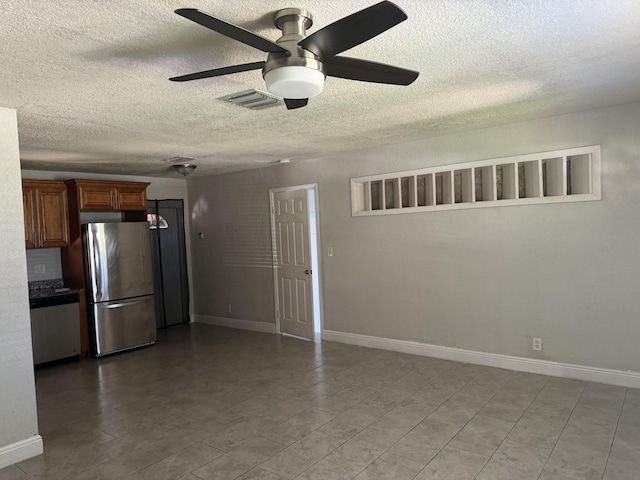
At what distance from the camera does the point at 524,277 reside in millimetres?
4113

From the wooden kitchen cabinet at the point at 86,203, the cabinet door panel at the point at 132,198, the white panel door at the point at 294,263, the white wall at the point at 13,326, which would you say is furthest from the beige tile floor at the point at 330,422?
the cabinet door panel at the point at 132,198

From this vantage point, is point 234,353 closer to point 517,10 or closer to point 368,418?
point 368,418

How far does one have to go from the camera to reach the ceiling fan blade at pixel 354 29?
4.58 ft

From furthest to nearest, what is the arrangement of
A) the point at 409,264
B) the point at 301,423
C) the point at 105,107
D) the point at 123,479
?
the point at 409,264, the point at 301,423, the point at 105,107, the point at 123,479

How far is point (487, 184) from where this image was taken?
4.34 metres

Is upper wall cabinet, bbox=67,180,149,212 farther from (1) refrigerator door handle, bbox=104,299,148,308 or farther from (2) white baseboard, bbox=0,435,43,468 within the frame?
(2) white baseboard, bbox=0,435,43,468

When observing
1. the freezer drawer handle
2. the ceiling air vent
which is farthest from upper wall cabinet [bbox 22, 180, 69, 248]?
the ceiling air vent

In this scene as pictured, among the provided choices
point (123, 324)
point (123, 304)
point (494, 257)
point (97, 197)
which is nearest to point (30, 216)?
point (97, 197)

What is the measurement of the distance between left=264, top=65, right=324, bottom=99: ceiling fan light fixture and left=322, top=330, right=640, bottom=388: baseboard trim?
3.51m

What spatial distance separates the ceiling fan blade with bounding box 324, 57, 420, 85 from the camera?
1797 mm

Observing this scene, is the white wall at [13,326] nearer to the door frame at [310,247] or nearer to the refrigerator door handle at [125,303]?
the refrigerator door handle at [125,303]

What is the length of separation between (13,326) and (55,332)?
2403 millimetres

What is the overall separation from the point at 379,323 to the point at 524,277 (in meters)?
1.72

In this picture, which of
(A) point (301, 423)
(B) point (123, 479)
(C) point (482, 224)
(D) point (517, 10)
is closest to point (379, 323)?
(C) point (482, 224)
